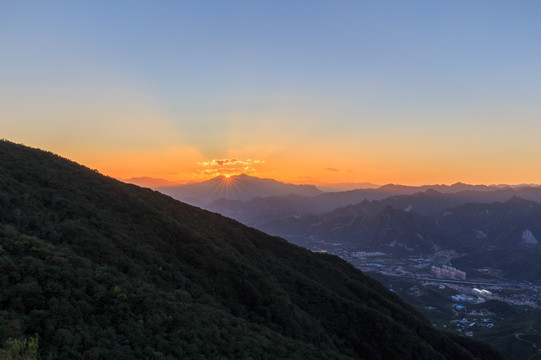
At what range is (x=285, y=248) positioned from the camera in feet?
212

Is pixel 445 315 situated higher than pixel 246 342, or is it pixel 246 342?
pixel 246 342

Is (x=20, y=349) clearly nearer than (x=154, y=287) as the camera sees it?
Yes

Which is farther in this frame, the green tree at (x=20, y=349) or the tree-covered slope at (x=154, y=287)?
the tree-covered slope at (x=154, y=287)

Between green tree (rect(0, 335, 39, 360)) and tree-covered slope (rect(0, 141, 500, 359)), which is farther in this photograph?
tree-covered slope (rect(0, 141, 500, 359))

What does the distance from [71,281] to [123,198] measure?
29.3 meters

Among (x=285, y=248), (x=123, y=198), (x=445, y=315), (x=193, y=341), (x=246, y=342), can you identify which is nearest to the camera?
(x=193, y=341)

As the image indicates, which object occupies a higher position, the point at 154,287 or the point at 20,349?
the point at 20,349

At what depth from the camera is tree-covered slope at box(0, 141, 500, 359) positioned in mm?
18531

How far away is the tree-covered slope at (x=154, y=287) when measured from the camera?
60.8 feet

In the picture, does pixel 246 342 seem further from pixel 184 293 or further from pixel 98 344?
pixel 98 344

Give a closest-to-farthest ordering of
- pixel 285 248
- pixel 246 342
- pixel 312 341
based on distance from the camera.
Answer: pixel 246 342
pixel 312 341
pixel 285 248

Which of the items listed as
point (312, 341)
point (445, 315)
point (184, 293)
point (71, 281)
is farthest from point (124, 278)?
point (445, 315)

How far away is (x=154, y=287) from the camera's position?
27.4m

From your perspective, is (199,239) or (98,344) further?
(199,239)
